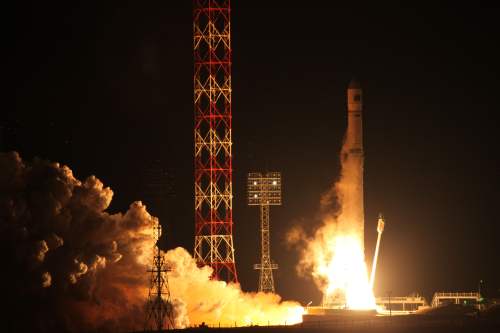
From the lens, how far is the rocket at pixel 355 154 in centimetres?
8650

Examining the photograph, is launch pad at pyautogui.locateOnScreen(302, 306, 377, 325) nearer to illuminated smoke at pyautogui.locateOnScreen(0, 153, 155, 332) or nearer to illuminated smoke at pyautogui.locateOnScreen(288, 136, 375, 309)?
illuminated smoke at pyautogui.locateOnScreen(288, 136, 375, 309)

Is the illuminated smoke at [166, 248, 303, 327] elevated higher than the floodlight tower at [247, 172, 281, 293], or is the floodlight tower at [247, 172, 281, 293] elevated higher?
the floodlight tower at [247, 172, 281, 293]

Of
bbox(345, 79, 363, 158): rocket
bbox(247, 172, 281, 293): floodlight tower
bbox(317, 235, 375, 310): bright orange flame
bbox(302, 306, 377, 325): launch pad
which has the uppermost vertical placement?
bbox(345, 79, 363, 158): rocket

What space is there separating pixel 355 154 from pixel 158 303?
1536cm

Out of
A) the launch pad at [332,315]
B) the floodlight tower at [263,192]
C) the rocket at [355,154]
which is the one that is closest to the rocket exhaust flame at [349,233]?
the rocket at [355,154]

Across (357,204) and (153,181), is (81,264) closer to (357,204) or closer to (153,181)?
(153,181)

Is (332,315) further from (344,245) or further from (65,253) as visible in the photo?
(65,253)

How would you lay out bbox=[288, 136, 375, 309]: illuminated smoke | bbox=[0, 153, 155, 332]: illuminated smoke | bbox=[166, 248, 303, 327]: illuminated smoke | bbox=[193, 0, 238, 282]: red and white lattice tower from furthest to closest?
bbox=[288, 136, 375, 309]: illuminated smoke < bbox=[193, 0, 238, 282]: red and white lattice tower < bbox=[166, 248, 303, 327]: illuminated smoke < bbox=[0, 153, 155, 332]: illuminated smoke

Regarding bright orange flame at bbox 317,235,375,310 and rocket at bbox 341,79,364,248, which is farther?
bright orange flame at bbox 317,235,375,310

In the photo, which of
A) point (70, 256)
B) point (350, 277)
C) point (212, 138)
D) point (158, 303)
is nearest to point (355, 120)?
point (212, 138)

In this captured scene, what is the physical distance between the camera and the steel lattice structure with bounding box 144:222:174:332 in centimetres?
7769

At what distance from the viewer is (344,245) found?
88062mm

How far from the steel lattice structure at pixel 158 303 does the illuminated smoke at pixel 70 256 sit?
0.44 meters

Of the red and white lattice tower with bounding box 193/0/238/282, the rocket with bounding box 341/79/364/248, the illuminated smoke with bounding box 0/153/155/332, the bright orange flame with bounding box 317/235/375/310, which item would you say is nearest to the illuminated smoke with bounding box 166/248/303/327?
the red and white lattice tower with bounding box 193/0/238/282
